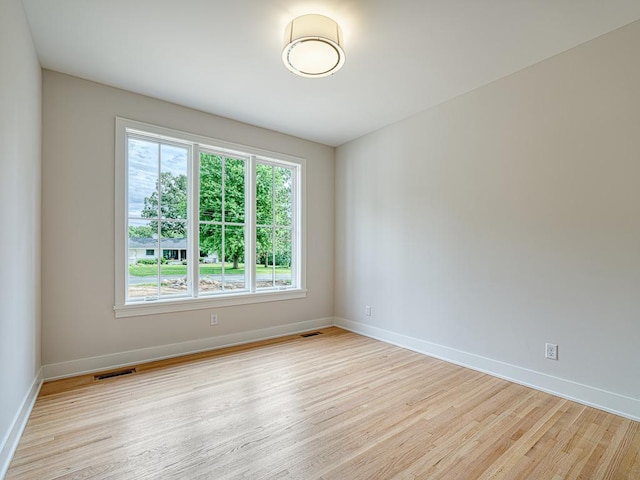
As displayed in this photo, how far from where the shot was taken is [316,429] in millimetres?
2123

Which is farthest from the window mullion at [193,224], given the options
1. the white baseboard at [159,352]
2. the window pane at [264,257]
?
the window pane at [264,257]

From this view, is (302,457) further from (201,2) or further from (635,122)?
Answer: (635,122)

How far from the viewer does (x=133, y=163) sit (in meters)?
3.37

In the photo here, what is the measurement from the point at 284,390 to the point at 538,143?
2.98 m

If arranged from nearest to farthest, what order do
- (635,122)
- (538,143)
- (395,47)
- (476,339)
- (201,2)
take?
(201,2)
(635,122)
(395,47)
(538,143)
(476,339)

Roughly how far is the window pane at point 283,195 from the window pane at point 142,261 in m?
1.62

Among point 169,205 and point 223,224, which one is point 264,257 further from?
point 169,205

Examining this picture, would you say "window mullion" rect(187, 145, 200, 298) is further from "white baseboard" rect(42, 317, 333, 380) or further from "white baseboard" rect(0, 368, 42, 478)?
"white baseboard" rect(0, 368, 42, 478)

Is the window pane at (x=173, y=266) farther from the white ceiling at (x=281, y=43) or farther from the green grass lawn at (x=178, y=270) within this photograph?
the white ceiling at (x=281, y=43)

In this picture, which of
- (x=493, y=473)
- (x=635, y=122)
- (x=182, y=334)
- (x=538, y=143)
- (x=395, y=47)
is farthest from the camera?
(x=182, y=334)

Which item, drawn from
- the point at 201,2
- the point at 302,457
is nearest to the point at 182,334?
the point at 302,457

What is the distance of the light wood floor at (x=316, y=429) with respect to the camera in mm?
1754

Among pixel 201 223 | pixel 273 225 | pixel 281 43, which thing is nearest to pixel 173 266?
pixel 201 223

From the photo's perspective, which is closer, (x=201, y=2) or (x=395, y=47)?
(x=201, y=2)
